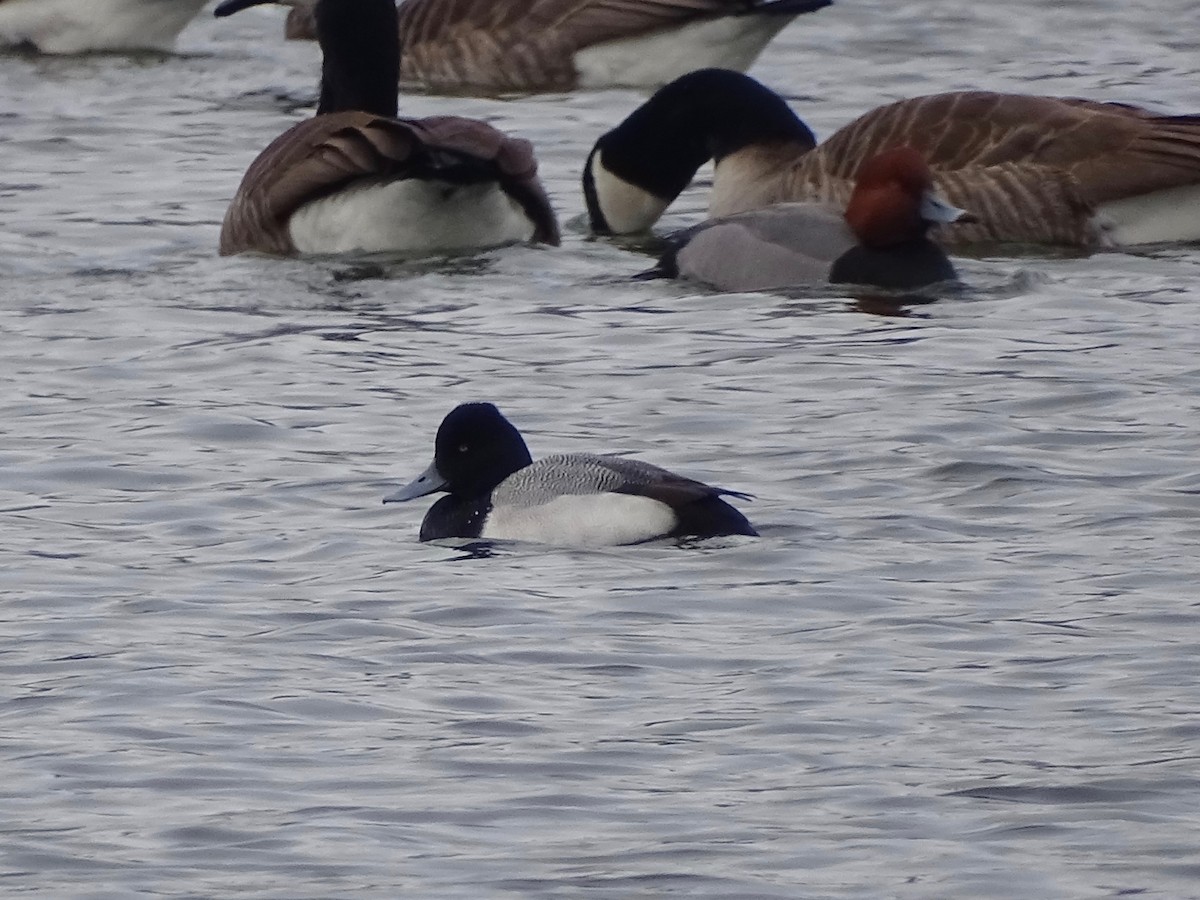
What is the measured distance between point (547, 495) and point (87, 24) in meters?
12.6

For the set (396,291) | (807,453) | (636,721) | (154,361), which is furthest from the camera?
(396,291)

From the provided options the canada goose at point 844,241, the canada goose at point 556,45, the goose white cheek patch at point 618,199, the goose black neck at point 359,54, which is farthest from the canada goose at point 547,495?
the canada goose at point 556,45

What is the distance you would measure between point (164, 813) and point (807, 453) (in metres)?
3.93

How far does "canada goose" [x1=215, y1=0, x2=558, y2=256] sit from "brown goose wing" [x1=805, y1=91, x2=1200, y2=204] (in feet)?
5.16

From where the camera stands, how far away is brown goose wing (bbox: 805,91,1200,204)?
13.6 metres

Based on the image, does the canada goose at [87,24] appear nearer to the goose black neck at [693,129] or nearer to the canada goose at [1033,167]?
the goose black neck at [693,129]

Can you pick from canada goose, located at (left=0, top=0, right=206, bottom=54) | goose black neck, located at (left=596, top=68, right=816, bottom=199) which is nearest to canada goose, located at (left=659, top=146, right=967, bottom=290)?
goose black neck, located at (left=596, top=68, right=816, bottom=199)

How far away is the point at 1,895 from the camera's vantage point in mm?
6004

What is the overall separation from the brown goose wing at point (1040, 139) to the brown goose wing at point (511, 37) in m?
5.06

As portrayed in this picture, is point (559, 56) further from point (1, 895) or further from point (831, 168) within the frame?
point (1, 895)

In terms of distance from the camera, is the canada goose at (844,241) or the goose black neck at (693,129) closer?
the canada goose at (844,241)

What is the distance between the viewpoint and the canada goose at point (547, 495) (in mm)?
8758

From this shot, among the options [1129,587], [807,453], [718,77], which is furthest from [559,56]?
[1129,587]

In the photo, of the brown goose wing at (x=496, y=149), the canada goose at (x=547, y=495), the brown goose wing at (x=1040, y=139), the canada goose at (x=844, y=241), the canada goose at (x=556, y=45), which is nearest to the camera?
the canada goose at (x=547, y=495)
